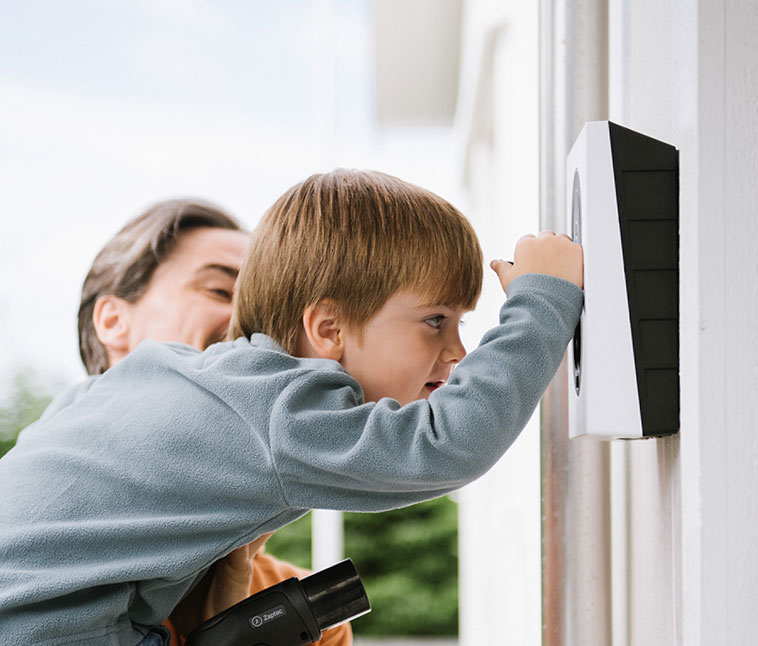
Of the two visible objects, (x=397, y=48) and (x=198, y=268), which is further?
(x=397, y=48)

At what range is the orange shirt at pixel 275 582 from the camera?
1.12m

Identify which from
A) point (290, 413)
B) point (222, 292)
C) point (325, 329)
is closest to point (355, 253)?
point (325, 329)

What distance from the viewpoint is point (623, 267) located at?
624 mm

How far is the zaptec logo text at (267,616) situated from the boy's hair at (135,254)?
684mm

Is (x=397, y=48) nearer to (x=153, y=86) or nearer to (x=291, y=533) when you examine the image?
(x=291, y=533)

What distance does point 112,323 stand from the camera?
147cm

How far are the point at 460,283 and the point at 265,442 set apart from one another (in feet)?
0.90

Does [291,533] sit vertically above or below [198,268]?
below

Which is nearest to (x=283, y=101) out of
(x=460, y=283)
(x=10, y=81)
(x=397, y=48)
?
(x=10, y=81)

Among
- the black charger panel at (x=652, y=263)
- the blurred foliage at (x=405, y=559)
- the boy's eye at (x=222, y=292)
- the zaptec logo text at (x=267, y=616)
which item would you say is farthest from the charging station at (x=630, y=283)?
the blurred foliage at (x=405, y=559)

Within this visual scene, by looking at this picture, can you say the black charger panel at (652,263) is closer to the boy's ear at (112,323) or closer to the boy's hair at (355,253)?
→ the boy's hair at (355,253)

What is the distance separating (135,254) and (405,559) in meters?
5.54

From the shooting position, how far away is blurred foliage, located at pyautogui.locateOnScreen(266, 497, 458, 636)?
21.5 feet

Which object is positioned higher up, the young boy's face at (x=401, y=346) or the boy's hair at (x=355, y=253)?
the boy's hair at (x=355, y=253)
